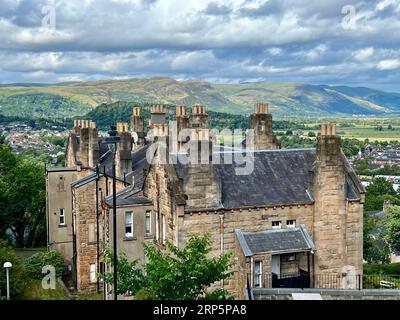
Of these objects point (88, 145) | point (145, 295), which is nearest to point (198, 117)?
point (88, 145)

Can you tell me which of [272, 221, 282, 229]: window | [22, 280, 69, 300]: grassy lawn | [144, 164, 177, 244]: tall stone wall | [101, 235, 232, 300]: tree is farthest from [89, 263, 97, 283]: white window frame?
[101, 235, 232, 300]: tree

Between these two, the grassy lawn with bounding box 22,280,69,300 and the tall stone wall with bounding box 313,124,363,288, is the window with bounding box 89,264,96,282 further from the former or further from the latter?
the tall stone wall with bounding box 313,124,363,288

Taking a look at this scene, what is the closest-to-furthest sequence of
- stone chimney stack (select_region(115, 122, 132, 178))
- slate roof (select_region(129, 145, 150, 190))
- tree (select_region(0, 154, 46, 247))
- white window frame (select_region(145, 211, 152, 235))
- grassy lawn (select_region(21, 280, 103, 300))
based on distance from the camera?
white window frame (select_region(145, 211, 152, 235)), slate roof (select_region(129, 145, 150, 190)), grassy lawn (select_region(21, 280, 103, 300)), stone chimney stack (select_region(115, 122, 132, 178)), tree (select_region(0, 154, 46, 247))

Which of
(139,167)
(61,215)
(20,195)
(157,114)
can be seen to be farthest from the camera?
(20,195)

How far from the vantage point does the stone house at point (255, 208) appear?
32875mm

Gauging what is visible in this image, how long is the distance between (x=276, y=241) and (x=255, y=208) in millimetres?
2560

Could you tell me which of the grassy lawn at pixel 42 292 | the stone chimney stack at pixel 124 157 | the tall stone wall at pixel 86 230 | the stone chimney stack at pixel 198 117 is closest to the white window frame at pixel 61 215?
the tall stone wall at pixel 86 230

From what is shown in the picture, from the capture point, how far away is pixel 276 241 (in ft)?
111

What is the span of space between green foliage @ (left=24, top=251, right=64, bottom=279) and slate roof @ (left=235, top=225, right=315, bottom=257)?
21.7m

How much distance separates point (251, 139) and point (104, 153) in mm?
16174

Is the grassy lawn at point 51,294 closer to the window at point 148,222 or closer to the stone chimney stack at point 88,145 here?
the window at point 148,222

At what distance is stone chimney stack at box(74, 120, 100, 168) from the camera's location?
1900 inches

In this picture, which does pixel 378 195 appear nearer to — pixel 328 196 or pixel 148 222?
pixel 328 196
